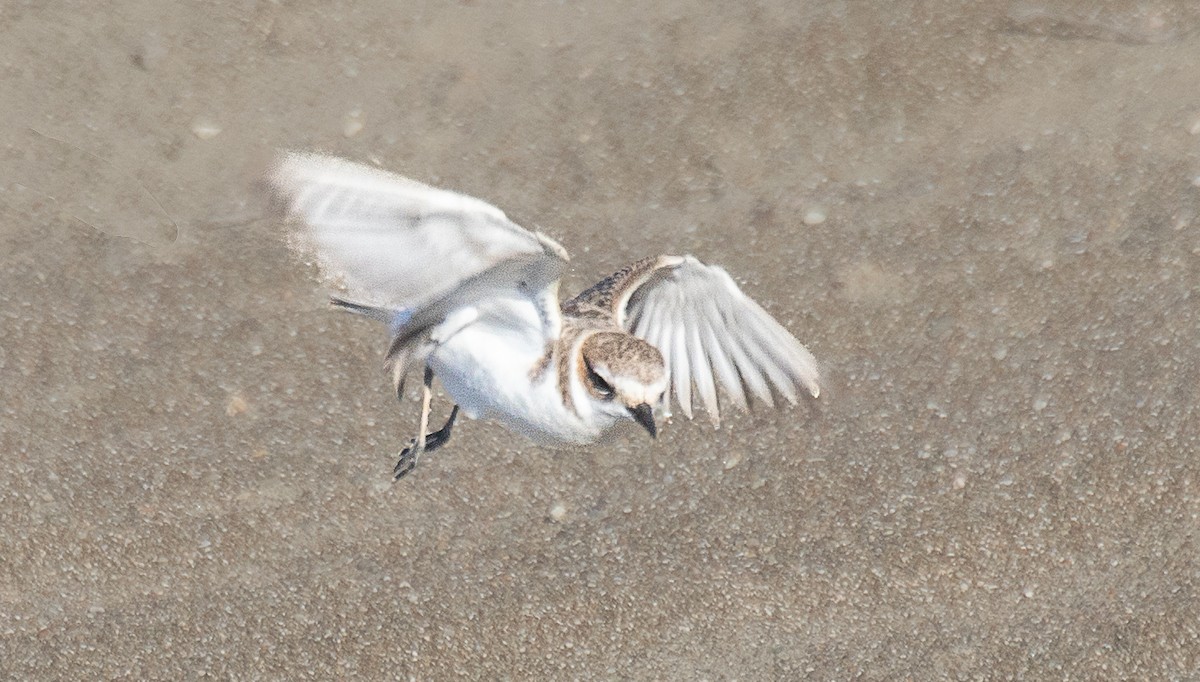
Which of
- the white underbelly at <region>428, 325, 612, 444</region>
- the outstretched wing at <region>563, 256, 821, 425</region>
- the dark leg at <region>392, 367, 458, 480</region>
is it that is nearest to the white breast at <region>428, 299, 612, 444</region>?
the white underbelly at <region>428, 325, 612, 444</region>

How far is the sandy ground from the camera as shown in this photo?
564cm

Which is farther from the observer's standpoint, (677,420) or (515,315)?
(677,420)

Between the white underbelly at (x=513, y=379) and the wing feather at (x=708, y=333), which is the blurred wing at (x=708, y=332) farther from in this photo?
the white underbelly at (x=513, y=379)

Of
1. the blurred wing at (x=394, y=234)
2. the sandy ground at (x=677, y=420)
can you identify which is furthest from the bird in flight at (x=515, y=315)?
the sandy ground at (x=677, y=420)

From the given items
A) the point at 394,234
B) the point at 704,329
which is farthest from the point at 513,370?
the point at 704,329

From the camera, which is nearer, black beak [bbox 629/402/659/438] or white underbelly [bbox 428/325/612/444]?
black beak [bbox 629/402/659/438]

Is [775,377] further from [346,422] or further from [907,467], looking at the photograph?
[346,422]

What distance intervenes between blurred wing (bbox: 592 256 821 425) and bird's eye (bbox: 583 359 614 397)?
42cm

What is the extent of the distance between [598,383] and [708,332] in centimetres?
88

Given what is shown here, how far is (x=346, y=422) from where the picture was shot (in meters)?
6.34

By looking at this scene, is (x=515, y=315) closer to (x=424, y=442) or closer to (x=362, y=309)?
(x=362, y=309)

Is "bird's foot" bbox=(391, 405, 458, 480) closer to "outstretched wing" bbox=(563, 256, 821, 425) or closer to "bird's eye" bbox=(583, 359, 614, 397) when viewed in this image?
"outstretched wing" bbox=(563, 256, 821, 425)

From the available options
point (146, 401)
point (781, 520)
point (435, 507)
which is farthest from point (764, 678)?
point (146, 401)

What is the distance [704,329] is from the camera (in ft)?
18.1
